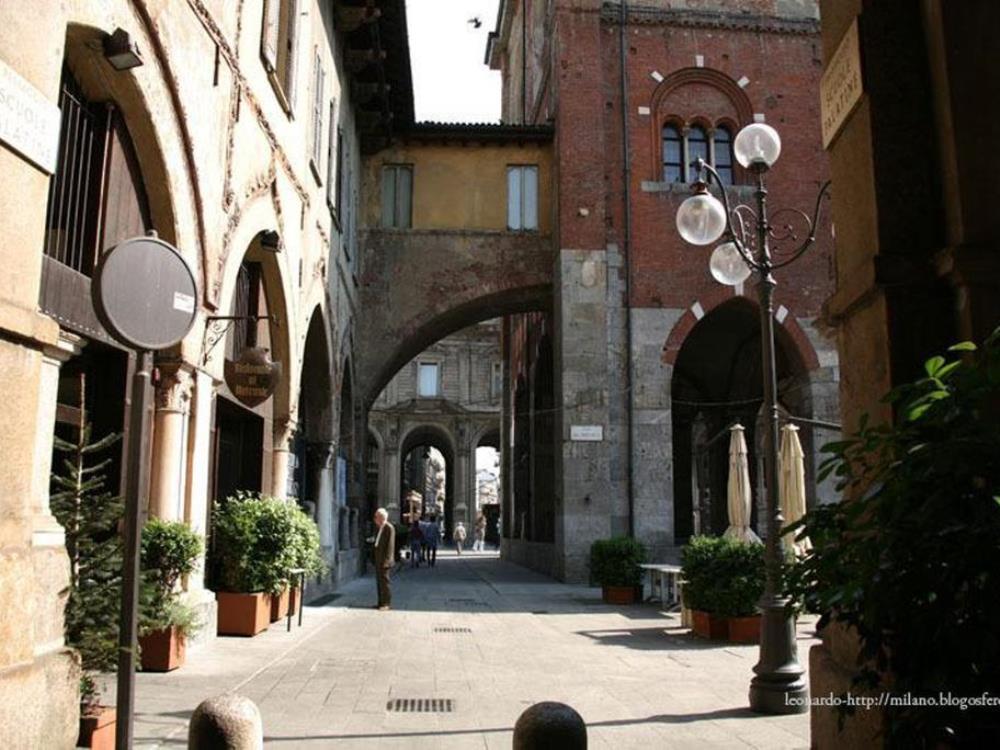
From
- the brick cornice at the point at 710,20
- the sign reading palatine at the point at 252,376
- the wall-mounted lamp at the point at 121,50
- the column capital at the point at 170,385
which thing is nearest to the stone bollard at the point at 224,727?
the wall-mounted lamp at the point at 121,50

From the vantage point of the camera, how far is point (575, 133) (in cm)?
2111

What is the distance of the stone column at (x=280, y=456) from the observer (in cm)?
1347

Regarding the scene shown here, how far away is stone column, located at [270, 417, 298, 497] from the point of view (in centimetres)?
1347

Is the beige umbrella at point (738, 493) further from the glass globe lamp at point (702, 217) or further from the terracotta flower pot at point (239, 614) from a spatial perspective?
the terracotta flower pot at point (239, 614)

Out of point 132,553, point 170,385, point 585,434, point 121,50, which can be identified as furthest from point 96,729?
point 585,434

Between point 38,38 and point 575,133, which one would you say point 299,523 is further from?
point 575,133

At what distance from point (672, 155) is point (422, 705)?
58.3 feet

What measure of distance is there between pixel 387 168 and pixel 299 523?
12812mm

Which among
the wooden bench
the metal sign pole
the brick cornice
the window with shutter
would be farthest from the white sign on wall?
the brick cornice

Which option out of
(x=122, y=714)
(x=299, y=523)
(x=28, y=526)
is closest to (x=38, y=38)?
(x=28, y=526)

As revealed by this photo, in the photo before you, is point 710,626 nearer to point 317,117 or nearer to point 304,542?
point 304,542

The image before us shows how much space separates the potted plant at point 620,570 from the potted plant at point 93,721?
11.9 metres

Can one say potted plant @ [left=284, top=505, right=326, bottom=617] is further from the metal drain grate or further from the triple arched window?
the triple arched window

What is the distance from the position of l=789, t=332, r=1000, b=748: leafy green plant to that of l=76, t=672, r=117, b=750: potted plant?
3.90 metres
